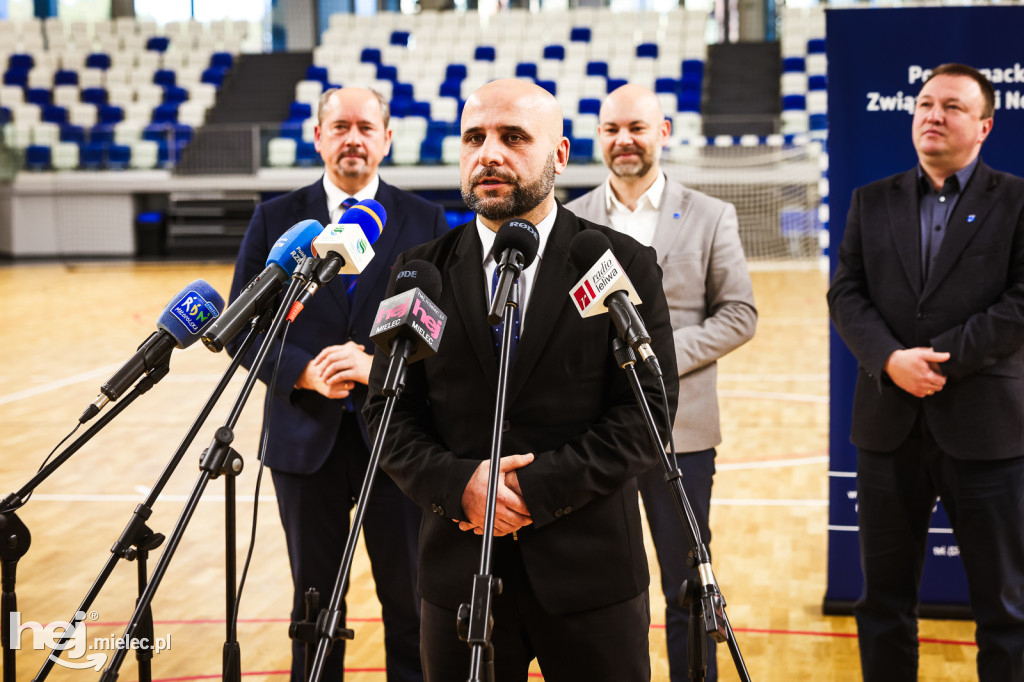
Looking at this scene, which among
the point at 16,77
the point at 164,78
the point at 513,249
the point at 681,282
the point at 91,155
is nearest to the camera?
the point at 513,249

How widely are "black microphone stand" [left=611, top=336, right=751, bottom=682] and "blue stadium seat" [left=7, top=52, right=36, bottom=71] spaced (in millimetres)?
21984

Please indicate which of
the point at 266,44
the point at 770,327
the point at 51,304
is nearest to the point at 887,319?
the point at 770,327

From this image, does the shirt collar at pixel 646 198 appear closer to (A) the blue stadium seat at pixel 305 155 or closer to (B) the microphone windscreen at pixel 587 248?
(B) the microphone windscreen at pixel 587 248

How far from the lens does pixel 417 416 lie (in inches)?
87.4

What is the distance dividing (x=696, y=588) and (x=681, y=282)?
5.57 ft

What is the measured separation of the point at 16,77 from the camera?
20188 millimetres

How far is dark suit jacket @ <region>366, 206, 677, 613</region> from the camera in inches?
79.8

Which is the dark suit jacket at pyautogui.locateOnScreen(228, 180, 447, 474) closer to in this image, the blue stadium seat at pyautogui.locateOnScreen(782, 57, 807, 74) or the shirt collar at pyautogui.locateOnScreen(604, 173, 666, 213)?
the shirt collar at pyautogui.locateOnScreen(604, 173, 666, 213)

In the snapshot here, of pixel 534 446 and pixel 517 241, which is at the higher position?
pixel 517 241

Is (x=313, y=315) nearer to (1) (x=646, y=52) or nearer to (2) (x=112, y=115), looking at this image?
(1) (x=646, y=52)

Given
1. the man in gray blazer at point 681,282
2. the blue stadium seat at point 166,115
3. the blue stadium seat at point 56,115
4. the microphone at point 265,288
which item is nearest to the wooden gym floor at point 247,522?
the man in gray blazer at point 681,282

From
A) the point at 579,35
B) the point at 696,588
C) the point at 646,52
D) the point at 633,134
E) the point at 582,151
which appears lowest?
the point at 696,588

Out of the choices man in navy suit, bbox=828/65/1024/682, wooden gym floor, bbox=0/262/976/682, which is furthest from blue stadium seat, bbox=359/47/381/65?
man in navy suit, bbox=828/65/1024/682

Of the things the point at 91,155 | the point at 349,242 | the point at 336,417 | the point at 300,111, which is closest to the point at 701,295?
the point at 336,417
